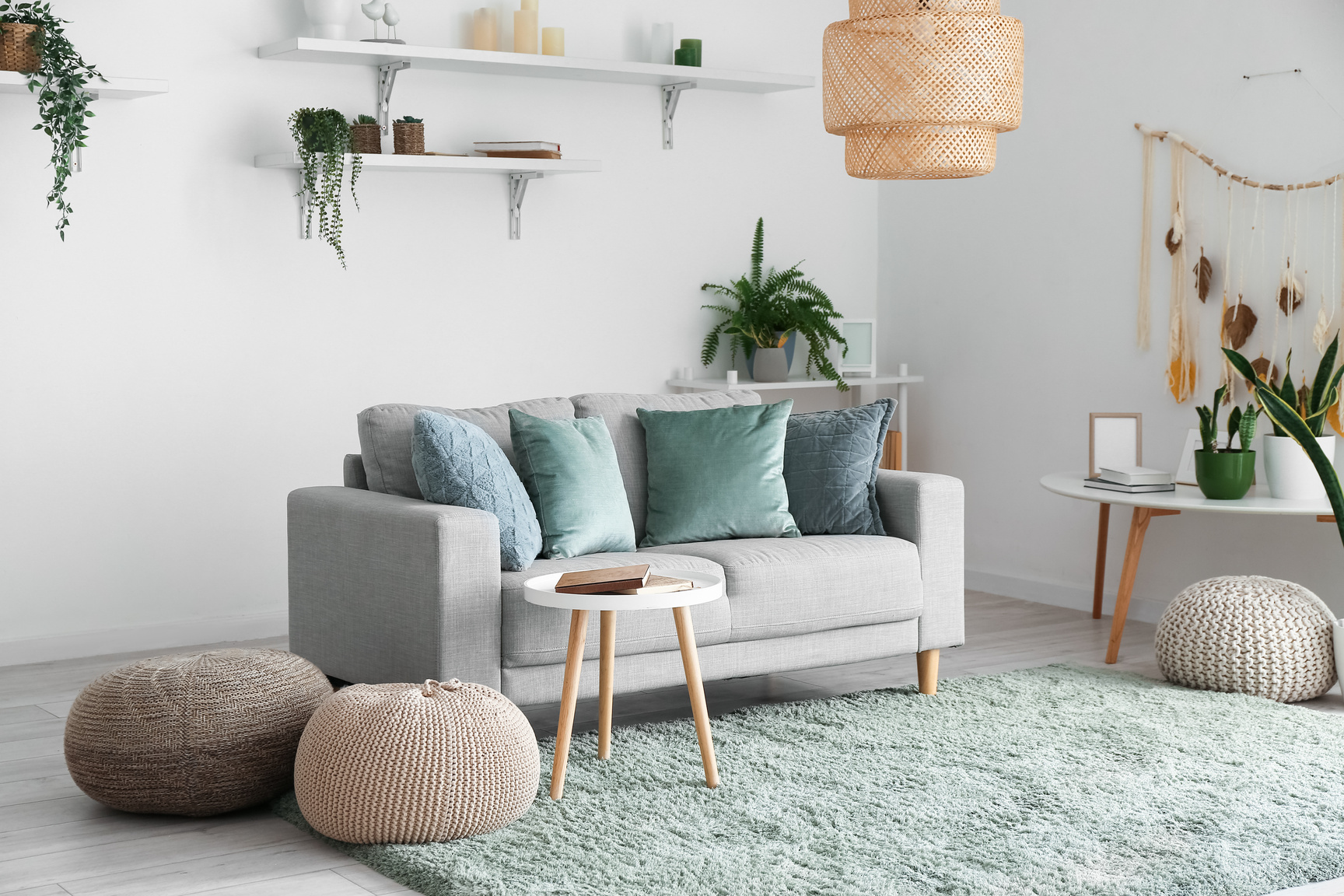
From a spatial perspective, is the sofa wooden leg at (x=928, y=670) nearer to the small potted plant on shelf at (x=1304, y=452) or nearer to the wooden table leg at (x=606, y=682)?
the wooden table leg at (x=606, y=682)

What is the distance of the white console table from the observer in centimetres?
545

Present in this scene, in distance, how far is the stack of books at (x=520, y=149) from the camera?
482 cm

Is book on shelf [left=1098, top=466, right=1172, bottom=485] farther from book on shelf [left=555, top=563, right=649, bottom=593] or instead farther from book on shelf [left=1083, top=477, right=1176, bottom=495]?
book on shelf [left=555, top=563, right=649, bottom=593]

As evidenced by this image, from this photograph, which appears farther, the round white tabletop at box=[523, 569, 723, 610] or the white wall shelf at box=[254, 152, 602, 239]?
the white wall shelf at box=[254, 152, 602, 239]

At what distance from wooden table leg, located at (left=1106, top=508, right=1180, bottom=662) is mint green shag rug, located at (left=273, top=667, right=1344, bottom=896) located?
52 cm

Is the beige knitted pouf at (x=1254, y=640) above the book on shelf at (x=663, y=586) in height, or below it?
below

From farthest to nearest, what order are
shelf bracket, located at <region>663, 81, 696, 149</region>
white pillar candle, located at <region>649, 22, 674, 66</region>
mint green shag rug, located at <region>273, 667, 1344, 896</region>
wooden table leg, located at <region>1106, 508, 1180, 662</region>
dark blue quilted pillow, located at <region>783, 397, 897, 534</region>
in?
shelf bracket, located at <region>663, 81, 696, 149</region>
white pillar candle, located at <region>649, 22, 674, 66</region>
wooden table leg, located at <region>1106, 508, 1180, 662</region>
dark blue quilted pillow, located at <region>783, 397, 897, 534</region>
mint green shag rug, located at <region>273, 667, 1344, 896</region>

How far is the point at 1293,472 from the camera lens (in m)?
4.08

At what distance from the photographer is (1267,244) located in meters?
4.57

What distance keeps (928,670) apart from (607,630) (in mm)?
1155

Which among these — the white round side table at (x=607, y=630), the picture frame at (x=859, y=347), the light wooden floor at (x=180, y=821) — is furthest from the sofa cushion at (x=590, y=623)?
the picture frame at (x=859, y=347)

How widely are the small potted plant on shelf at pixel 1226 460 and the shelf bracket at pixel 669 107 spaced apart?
2.25 meters

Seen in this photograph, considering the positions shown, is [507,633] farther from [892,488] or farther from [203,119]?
[203,119]

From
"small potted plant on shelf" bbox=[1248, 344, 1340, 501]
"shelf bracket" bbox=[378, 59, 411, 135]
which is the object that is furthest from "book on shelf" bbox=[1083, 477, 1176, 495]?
"shelf bracket" bbox=[378, 59, 411, 135]
